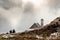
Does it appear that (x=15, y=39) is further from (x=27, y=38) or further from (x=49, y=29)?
(x=49, y=29)

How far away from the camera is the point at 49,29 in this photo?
4023 inches

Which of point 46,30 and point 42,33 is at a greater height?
point 46,30

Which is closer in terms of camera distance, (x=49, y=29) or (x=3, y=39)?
(x=3, y=39)

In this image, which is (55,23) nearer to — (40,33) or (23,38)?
(40,33)

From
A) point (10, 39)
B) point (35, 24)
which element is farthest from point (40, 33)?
point (35, 24)

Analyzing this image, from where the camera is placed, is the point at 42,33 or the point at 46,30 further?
the point at 46,30

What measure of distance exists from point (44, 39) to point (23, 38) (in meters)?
8.85

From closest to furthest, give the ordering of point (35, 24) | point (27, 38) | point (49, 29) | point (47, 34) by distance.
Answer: point (27, 38) → point (47, 34) → point (49, 29) → point (35, 24)

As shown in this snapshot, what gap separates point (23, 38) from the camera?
282 ft

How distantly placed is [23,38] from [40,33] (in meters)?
14.8

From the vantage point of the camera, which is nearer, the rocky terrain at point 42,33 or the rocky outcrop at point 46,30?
the rocky terrain at point 42,33

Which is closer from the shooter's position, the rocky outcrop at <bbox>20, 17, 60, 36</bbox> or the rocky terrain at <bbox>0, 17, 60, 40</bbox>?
the rocky terrain at <bbox>0, 17, 60, 40</bbox>

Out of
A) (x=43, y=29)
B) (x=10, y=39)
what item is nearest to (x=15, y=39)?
(x=10, y=39)

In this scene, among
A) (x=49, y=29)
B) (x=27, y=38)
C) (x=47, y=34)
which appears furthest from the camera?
(x=49, y=29)
